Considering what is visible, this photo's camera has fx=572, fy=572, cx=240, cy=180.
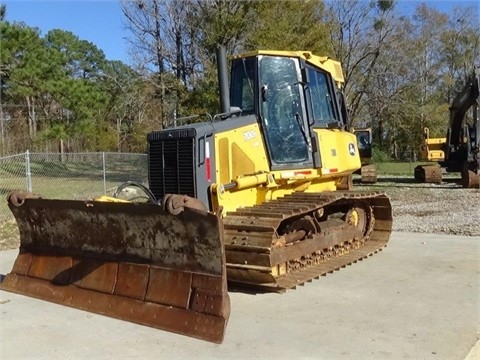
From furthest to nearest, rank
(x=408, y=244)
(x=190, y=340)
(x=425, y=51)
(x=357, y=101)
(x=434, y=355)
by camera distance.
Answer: (x=425, y=51)
(x=357, y=101)
(x=408, y=244)
(x=190, y=340)
(x=434, y=355)

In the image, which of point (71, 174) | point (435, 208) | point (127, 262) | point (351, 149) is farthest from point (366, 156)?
point (127, 262)

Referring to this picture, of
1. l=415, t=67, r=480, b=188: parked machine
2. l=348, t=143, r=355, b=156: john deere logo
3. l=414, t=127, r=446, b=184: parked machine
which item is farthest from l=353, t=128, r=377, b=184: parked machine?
l=348, t=143, r=355, b=156: john deere logo

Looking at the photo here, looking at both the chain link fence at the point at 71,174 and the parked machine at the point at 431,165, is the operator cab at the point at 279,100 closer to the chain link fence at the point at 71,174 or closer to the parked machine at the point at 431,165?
the chain link fence at the point at 71,174

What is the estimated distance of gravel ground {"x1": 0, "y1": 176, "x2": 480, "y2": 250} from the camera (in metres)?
9.58

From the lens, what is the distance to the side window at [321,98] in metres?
7.21

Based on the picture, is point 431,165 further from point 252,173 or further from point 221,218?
point 221,218

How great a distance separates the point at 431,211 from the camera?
11.9 metres

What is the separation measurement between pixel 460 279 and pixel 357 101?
86.6ft

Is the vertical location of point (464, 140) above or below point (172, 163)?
above

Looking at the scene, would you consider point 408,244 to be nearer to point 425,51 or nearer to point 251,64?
point 251,64

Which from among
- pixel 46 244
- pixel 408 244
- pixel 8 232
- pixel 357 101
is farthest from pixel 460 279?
pixel 357 101

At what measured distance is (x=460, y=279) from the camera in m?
6.16

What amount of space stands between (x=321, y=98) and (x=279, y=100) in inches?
34.4

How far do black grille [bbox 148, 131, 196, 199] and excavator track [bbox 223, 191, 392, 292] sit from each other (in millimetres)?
646
